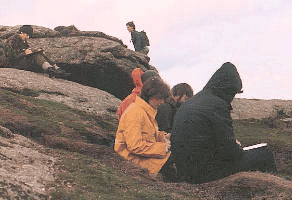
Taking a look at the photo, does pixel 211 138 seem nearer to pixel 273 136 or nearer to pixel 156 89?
pixel 156 89

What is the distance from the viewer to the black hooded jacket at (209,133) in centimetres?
855

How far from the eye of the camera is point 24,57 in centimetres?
2005

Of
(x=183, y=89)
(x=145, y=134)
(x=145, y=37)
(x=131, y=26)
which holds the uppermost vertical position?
(x=131, y=26)

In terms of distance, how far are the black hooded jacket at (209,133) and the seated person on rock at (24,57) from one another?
11.9m

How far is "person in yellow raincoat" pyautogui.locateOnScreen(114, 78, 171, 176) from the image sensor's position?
9453mm

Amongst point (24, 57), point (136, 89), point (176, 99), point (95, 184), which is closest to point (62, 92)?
point (24, 57)

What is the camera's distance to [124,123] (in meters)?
9.66

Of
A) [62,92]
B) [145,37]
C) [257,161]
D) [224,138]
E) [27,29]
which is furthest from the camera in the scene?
[145,37]

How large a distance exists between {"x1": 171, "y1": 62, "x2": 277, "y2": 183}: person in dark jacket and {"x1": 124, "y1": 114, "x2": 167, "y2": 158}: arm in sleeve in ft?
1.87

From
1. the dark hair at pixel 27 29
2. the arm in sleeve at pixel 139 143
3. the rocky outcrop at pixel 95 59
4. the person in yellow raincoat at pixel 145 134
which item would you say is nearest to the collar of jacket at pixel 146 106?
the person in yellow raincoat at pixel 145 134

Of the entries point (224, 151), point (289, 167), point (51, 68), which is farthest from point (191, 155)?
point (51, 68)

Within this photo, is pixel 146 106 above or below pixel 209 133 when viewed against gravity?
above

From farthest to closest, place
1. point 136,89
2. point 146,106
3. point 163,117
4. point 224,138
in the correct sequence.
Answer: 1. point 136,89
2. point 163,117
3. point 146,106
4. point 224,138

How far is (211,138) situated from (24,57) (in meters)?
13.5
